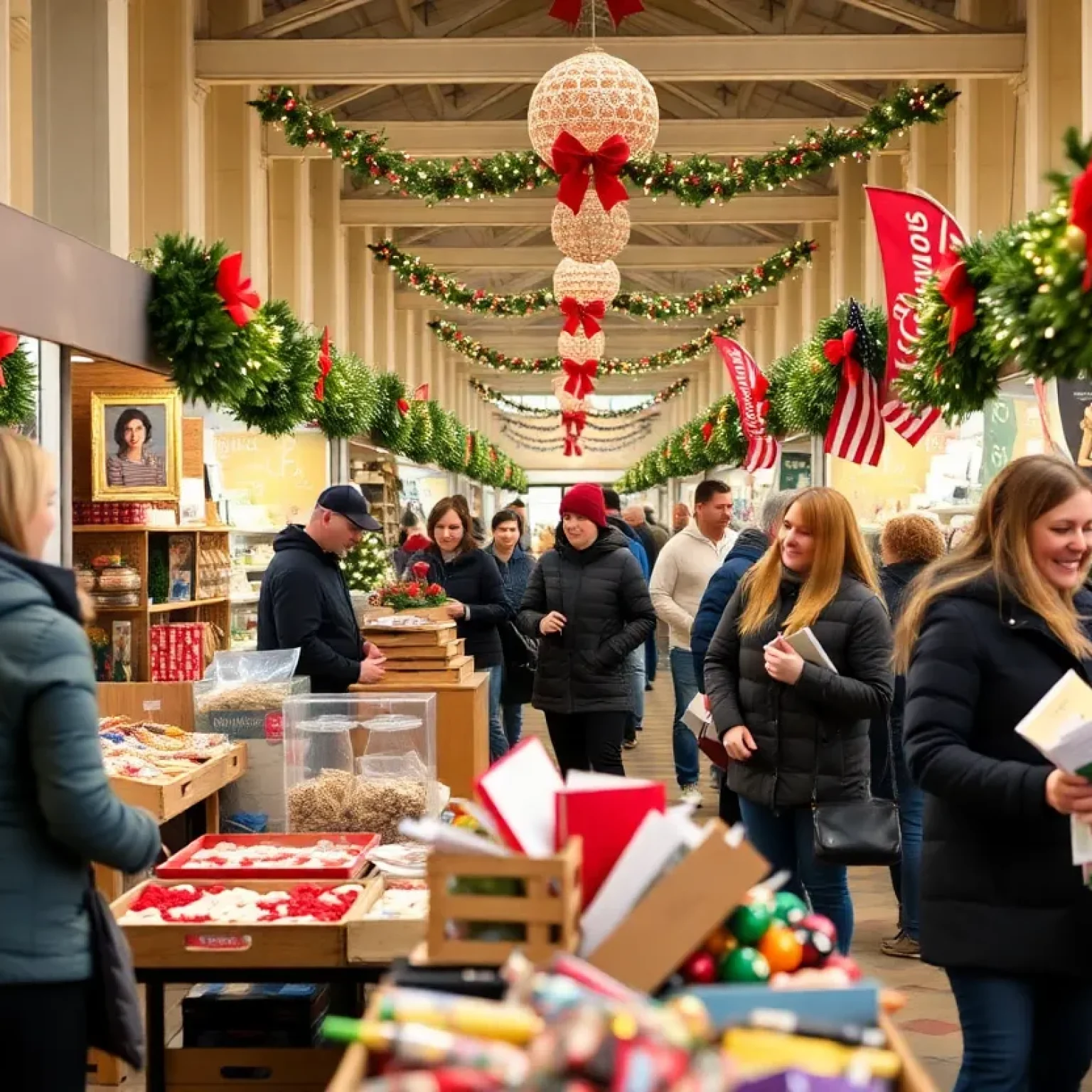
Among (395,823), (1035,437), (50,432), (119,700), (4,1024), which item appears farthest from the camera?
(1035,437)

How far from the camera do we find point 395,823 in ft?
14.6

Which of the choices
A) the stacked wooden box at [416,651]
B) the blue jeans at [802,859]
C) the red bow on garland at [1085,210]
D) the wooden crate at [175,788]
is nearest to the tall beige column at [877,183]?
the stacked wooden box at [416,651]

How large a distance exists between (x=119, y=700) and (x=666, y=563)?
347cm

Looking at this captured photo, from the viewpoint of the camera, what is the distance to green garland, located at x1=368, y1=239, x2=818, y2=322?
621 inches

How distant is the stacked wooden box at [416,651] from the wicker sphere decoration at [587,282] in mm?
5613

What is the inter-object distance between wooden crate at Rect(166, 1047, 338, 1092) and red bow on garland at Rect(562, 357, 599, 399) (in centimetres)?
1168

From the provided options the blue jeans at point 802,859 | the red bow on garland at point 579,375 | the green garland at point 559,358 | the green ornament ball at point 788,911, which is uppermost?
the green garland at point 559,358

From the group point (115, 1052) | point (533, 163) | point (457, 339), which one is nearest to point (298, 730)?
point (115, 1052)

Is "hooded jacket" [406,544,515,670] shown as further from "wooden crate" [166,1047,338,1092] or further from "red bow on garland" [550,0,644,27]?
"wooden crate" [166,1047,338,1092]

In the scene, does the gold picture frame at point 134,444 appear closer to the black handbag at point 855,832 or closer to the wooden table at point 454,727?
the wooden table at point 454,727

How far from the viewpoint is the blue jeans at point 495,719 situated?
8.33 m

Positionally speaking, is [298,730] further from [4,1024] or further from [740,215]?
[740,215]

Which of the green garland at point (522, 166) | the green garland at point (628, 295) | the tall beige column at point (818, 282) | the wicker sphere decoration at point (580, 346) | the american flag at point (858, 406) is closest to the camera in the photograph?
the american flag at point (858, 406)

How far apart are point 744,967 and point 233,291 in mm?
4472
